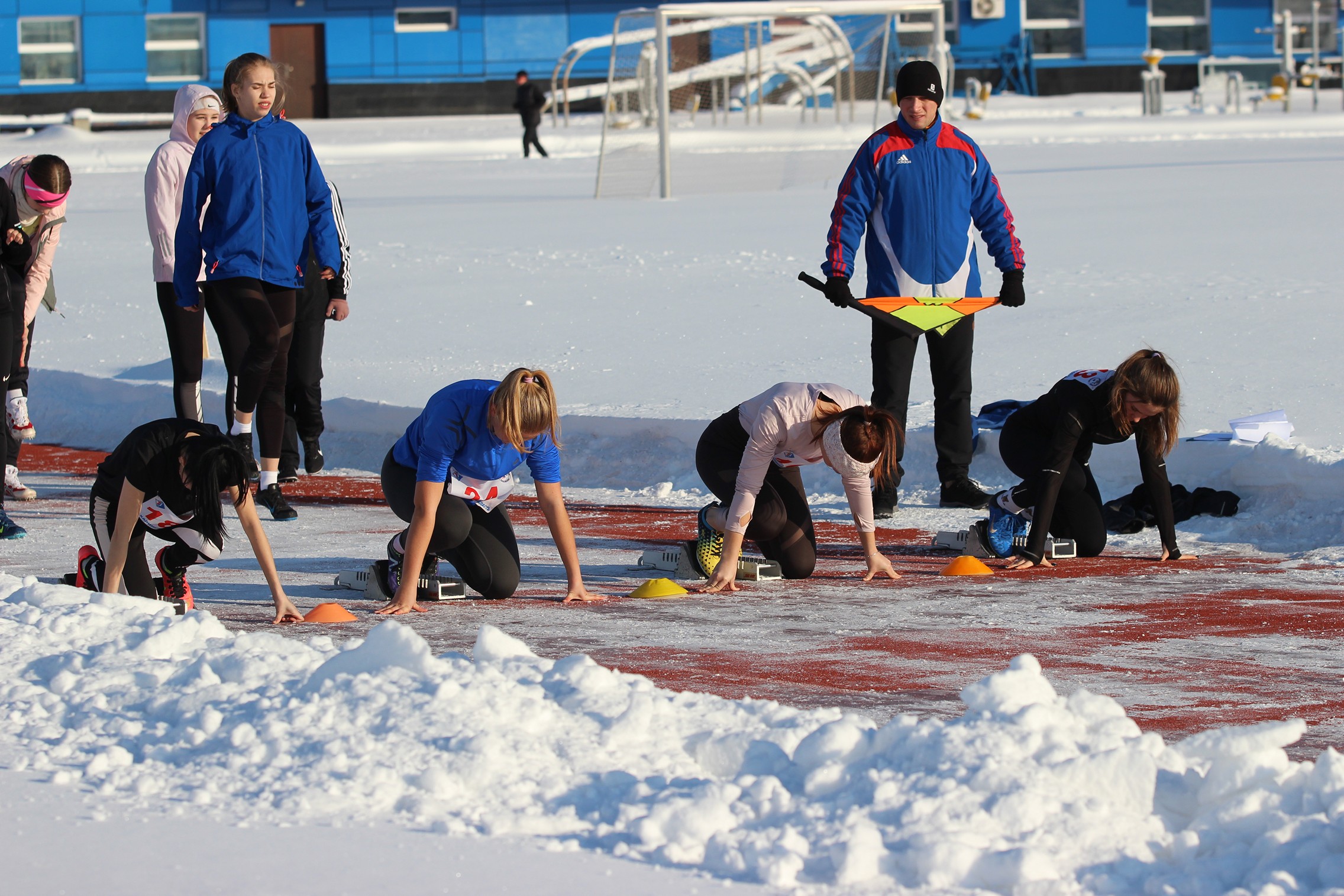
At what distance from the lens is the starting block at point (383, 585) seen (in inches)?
214

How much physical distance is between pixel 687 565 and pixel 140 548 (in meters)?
1.91

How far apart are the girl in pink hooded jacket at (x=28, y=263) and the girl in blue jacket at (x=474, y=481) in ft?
7.08

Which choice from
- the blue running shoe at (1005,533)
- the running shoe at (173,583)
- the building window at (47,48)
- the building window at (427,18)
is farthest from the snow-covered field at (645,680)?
the building window at (427,18)

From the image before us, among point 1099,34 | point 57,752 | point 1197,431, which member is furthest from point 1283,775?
point 1099,34

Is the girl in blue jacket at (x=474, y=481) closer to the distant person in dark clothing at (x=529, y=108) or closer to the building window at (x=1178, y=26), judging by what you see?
the distant person in dark clothing at (x=529, y=108)

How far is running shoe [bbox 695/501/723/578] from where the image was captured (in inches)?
232

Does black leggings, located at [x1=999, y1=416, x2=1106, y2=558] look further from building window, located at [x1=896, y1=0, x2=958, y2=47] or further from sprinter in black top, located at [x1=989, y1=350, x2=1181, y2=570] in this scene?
building window, located at [x1=896, y1=0, x2=958, y2=47]

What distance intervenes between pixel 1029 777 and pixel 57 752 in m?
1.96

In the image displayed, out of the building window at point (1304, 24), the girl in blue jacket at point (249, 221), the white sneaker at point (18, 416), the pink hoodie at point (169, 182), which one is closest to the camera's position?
the girl in blue jacket at point (249, 221)

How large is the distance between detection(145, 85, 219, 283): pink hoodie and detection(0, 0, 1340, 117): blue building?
30264 millimetres

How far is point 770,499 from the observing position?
5766 millimetres

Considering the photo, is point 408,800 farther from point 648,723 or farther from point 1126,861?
point 1126,861

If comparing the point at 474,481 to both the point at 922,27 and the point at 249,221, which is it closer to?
the point at 249,221

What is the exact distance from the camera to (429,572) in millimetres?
5484
